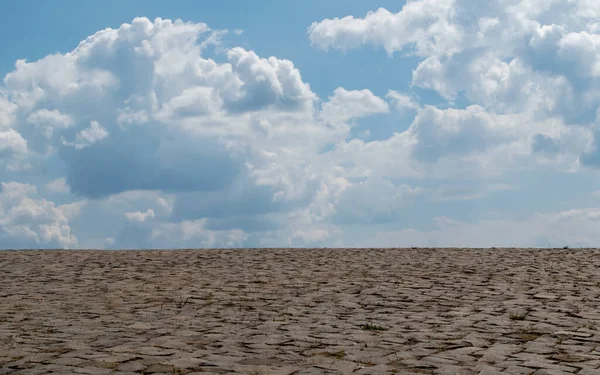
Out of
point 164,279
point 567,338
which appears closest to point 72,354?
point 567,338

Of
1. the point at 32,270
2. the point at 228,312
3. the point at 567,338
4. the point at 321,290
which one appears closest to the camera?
the point at 567,338

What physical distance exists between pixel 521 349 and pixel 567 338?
0.93 metres

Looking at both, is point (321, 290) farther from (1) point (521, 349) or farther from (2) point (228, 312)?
(1) point (521, 349)

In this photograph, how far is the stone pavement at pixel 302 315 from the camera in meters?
6.73

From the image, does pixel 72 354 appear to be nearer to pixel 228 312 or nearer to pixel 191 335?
pixel 191 335

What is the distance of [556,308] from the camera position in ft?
33.2

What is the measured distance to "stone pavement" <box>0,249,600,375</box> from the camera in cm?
673

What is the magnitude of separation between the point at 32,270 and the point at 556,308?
11314 mm

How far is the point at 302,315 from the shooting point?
966 cm

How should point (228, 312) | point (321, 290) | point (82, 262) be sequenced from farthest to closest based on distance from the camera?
point (82, 262), point (321, 290), point (228, 312)

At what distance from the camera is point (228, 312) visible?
10.0 meters

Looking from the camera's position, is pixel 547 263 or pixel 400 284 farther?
pixel 547 263

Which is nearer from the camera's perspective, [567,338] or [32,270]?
[567,338]

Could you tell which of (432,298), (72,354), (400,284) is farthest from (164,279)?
(72,354)
